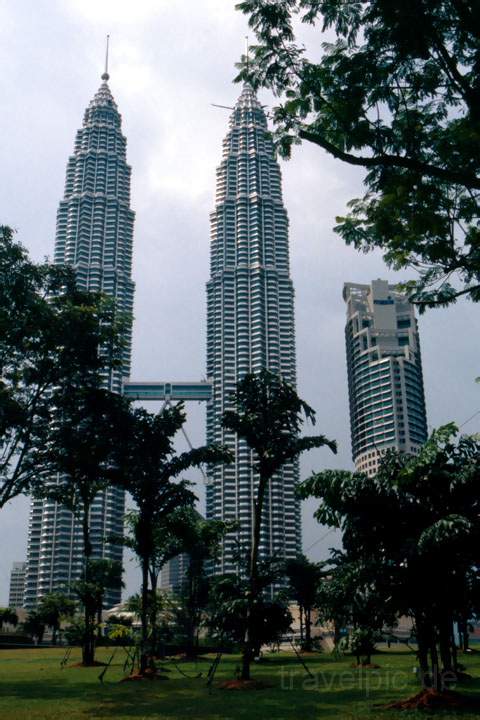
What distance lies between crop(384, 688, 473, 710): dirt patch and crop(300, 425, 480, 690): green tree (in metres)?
0.40

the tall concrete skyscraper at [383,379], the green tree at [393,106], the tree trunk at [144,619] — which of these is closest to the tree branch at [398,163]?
the green tree at [393,106]

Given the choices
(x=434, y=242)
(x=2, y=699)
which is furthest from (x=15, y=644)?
(x=434, y=242)

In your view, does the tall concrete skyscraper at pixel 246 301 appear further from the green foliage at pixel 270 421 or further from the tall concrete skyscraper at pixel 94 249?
the green foliage at pixel 270 421

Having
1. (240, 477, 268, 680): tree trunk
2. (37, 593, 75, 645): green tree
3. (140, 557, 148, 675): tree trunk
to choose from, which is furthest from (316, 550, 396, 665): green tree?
(37, 593, 75, 645): green tree

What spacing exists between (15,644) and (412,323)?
391 feet

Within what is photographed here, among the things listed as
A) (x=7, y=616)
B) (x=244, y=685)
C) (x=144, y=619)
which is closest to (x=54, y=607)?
(x=7, y=616)

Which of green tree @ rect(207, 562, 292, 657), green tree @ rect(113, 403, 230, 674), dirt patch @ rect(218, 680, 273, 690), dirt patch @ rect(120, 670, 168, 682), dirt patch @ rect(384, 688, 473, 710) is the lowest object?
dirt patch @ rect(120, 670, 168, 682)

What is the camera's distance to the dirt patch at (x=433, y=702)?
1692 cm

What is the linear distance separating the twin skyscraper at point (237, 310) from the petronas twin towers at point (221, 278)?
0.84 feet

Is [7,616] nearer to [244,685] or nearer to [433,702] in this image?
[244,685]

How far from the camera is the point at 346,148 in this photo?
1177cm

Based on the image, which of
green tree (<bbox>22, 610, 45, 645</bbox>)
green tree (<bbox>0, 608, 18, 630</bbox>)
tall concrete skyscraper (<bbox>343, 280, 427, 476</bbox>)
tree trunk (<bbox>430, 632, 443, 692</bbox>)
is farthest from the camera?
tall concrete skyscraper (<bbox>343, 280, 427, 476</bbox>)

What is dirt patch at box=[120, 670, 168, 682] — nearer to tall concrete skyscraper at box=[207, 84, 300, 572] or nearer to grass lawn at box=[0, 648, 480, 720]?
grass lawn at box=[0, 648, 480, 720]

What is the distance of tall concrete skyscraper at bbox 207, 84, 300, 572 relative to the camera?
13675 cm
